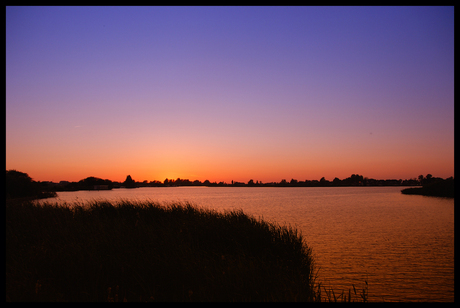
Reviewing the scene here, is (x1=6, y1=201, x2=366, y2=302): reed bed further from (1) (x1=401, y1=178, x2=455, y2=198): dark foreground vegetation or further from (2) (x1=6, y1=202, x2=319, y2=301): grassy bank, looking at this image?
(1) (x1=401, y1=178, x2=455, y2=198): dark foreground vegetation

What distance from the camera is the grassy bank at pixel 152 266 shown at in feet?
28.1

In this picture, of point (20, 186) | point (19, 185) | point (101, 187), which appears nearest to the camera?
point (19, 185)

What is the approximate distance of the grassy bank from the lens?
8561 millimetres

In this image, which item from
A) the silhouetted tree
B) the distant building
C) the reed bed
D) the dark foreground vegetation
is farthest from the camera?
the distant building

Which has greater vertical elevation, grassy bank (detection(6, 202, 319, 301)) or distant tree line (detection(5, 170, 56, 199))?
distant tree line (detection(5, 170, 56, 199))

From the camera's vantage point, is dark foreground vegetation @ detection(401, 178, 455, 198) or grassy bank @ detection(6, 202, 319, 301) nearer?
grassy bank @ detection(6, 202, 319, 301)

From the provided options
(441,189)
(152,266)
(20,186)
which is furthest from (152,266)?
(441,189)

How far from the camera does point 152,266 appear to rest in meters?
9.73

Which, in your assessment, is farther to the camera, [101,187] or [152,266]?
[101,187]

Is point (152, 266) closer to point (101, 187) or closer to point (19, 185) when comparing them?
point (19, 185)

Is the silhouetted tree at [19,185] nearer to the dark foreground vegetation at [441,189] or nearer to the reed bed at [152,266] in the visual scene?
the reed bed at [152,266]

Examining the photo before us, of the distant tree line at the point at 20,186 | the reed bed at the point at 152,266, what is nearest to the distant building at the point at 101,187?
the distant tree line at the point at 20,186

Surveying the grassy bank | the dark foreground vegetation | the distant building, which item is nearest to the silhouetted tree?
the grassy bank

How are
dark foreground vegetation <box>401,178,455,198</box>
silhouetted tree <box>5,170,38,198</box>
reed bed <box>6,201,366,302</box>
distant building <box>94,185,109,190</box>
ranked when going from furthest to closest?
1. distant building <box>94,185,109,190</box>
2. dark foreground vegetation <box>401,178,455,198</box>
3. silhouetted tree <box>5,170,38,198</box>
4. reed bed <box>6,201,366,302</box>
